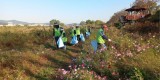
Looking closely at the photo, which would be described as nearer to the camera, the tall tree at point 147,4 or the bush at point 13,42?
the bush at point 13,42

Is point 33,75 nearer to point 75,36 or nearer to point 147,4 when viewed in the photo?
point 75,36

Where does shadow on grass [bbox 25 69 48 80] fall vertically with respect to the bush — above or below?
below

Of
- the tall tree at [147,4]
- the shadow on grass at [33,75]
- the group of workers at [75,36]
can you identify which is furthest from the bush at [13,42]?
the tall tree at [147,4]

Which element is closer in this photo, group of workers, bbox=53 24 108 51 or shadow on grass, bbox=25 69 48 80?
shadow on grass, bbox=25 69 48 80

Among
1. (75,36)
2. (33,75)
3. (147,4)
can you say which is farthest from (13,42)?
(147,4)

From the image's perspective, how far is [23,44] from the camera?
2105 cm

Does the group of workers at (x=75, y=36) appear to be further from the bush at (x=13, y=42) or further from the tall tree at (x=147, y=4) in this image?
the tall tree at (x=147, y=4)

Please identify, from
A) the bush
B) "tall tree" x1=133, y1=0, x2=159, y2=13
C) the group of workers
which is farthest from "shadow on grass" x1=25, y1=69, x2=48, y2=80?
"tall tree" x1=133, y1=0, x2=159, y2=13

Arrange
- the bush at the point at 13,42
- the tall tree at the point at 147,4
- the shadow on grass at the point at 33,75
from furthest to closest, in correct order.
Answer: the tall tree at the point at 147,4, the bush at the point at 13,42, the shadow on grass at the point at 33,75

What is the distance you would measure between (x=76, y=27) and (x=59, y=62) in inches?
261

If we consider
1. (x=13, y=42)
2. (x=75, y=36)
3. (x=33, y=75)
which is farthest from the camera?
(x=13, y=42)

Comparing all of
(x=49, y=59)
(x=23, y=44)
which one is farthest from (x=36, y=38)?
(x=49, y=59)

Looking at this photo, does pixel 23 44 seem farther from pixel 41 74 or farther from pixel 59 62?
pixel 41 74

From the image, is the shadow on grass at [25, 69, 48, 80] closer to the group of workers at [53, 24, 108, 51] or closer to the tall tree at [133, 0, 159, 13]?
the group of workers at [53, 24, 108, 51]
